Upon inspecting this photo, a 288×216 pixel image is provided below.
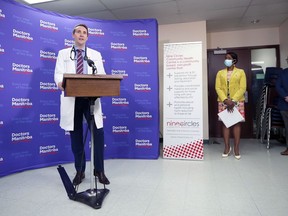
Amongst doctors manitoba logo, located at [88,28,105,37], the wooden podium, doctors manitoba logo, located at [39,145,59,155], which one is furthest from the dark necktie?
doctors manitoba logo, located at [39,145,59,155]

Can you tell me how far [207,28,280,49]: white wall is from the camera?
198 inches

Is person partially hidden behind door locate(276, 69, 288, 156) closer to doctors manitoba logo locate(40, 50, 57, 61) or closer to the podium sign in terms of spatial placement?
Answer: the podium sign

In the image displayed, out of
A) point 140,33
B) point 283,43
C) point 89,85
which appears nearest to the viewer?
point 89,85

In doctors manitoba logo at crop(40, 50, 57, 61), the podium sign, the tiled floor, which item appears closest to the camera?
the podium sign

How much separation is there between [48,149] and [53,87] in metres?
0.87

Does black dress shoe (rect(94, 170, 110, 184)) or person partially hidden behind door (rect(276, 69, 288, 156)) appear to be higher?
person partially hidden behind door (rect(276, 69, 288, 156))

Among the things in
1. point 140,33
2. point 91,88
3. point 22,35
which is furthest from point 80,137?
point 140,33

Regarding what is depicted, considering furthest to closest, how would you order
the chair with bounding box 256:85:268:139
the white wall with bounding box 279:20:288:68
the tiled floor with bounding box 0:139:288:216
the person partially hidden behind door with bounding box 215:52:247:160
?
1. the white wall with bounding box 279:20:288:68
2. the chair with bounding box 256:85:268:139
3. the person partially hidden behind door with bounding box 215:52:247:160
4. the tiled floor with bounding box 0:139:288:216

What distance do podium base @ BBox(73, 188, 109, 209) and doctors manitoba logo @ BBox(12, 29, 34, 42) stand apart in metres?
2.09

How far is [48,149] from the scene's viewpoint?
2994 millimetres

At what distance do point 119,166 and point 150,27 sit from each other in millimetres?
2188

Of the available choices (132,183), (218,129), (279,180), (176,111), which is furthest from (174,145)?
(218,129)

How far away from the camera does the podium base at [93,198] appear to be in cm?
174

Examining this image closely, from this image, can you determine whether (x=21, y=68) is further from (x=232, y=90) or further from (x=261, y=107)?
(x=261, y=107)
